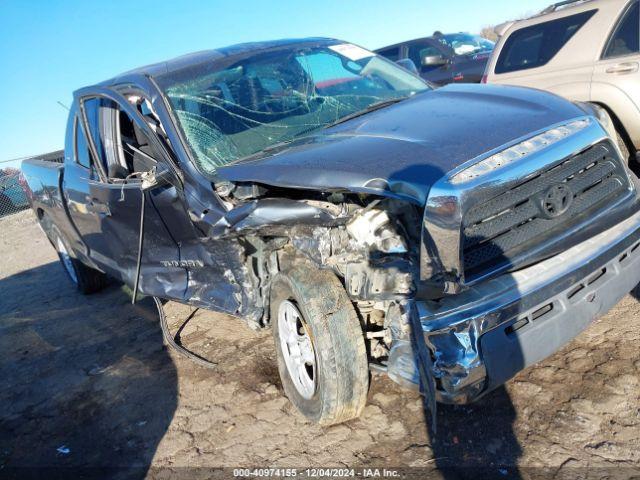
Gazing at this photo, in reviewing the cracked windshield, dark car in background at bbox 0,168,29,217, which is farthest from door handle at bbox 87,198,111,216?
dark car in background at bbox 0,168,29,217

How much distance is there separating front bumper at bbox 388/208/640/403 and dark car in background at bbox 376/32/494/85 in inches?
248

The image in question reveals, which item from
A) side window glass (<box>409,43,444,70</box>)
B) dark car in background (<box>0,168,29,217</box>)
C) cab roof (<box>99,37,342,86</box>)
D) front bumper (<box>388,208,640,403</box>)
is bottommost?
dark car in background (<box>0,168,29,217</box>)

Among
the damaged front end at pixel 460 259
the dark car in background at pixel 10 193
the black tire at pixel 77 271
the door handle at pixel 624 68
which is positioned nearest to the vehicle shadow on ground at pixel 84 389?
the black tire at pixel 77 271

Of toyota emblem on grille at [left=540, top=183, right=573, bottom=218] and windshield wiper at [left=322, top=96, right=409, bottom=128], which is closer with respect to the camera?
toyota emblem on grille at [left=540, top=183, right=573, bottom=218]

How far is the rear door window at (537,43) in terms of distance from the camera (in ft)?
17.7

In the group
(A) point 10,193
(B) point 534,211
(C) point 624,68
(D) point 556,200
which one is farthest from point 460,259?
(A) point 10,193

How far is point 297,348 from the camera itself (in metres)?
2.95

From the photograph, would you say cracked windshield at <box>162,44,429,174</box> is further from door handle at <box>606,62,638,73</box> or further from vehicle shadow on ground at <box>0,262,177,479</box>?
door handle at <box>606,62,638,73</box>

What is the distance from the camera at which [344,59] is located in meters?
4.04

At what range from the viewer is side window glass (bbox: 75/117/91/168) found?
4473 millimetres

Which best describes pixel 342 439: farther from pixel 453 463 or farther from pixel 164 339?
pixel 164 339

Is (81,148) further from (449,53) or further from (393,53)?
(393,53)

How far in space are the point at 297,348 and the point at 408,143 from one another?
4.03 feet

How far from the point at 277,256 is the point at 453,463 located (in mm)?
1437
